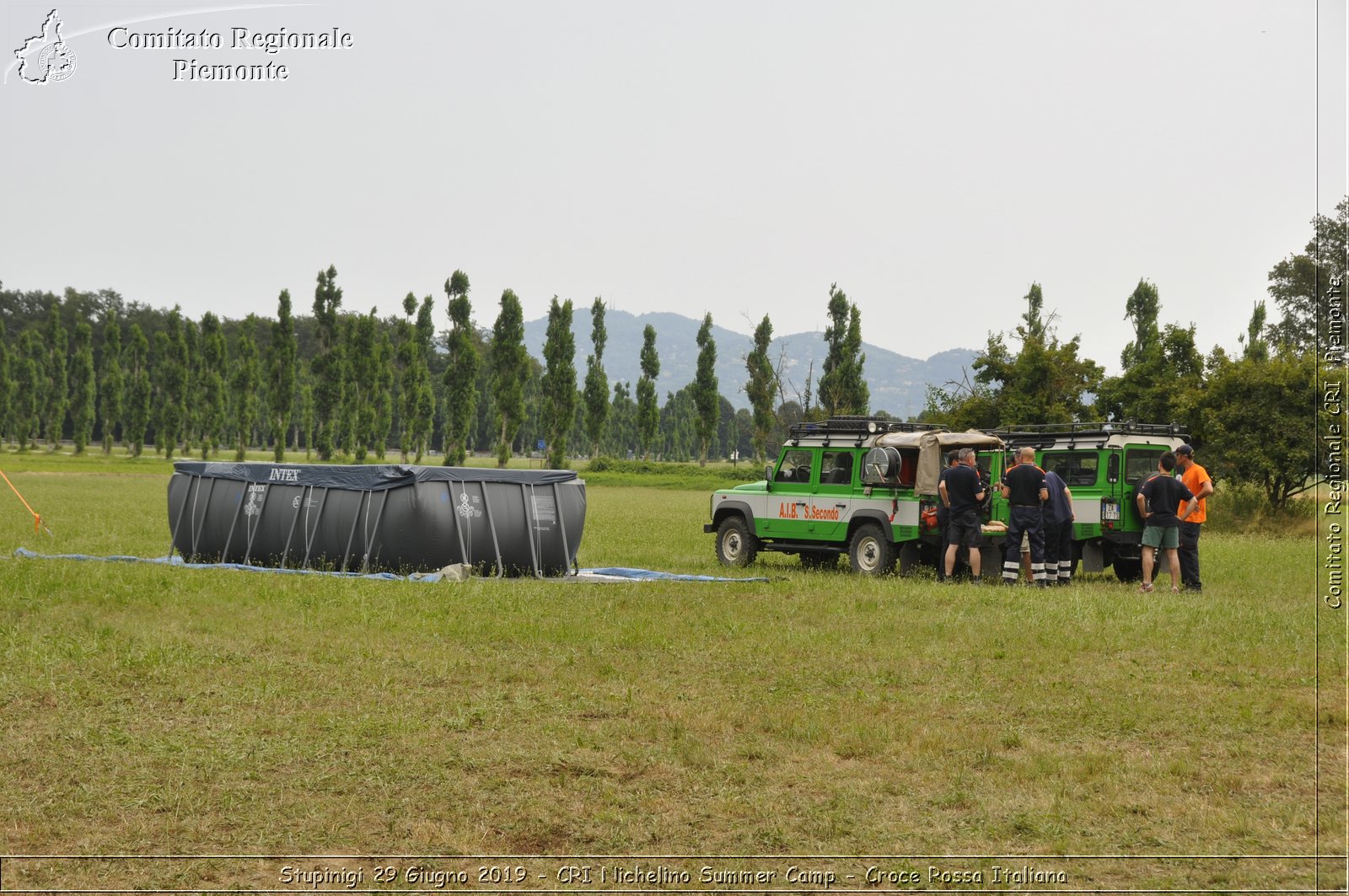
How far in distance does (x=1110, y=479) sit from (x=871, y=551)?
373cm

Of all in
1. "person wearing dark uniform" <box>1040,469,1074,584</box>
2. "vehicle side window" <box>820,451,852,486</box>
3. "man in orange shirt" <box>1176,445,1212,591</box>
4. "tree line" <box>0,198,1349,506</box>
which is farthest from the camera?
"tree line" <box>0,198,1349,506</box>

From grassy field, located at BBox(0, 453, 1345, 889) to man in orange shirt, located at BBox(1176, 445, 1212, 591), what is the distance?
166 cm

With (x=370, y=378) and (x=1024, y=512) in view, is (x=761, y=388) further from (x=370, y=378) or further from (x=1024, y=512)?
(x=1024, y=512)

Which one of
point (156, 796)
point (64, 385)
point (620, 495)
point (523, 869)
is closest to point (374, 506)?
point (156, 796)

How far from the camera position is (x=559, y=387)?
246 ft

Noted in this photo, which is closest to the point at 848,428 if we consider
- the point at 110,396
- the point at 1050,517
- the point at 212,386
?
the point at 1050,517

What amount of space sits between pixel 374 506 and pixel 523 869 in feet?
39.2

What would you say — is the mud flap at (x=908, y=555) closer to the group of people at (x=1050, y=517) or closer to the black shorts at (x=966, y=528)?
the group of people at (x=1050, y=517)

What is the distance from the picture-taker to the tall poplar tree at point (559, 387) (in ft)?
244

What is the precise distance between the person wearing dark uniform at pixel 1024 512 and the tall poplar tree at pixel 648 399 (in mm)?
65545

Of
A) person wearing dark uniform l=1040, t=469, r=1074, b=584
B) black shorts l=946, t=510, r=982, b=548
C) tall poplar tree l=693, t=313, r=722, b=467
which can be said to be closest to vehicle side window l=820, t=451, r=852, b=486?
black shorts l=946, t=510, r=982, b=548

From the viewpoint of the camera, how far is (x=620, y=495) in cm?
5291

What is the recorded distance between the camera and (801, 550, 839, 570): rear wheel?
19734mm

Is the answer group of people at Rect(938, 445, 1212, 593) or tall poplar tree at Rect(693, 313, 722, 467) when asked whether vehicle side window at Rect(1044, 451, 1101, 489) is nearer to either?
group of people at Rect(938, 445, 1212, 593)
